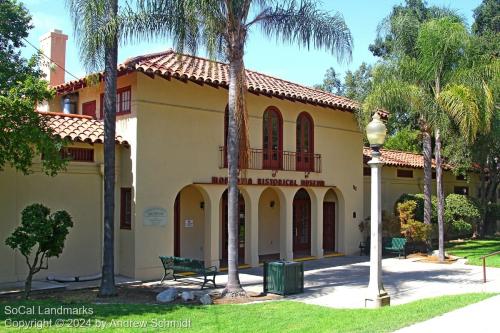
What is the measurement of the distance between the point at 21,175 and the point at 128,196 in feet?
10.1

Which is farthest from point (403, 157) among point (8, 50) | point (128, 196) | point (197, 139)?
point (8, 50)

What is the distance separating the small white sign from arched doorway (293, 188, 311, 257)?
25.1ft

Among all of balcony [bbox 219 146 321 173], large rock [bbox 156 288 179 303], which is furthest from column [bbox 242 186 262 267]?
large rock [bbox 156 288 179 303]

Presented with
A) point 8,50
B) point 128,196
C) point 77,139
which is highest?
point 8,50

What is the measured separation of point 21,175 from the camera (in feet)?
46.1

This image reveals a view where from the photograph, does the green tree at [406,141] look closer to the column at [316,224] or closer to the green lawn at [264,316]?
the column at [316,224]

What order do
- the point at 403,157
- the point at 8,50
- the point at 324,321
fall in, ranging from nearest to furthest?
the point at 324,321, the point at 8,50, the point at 403,157

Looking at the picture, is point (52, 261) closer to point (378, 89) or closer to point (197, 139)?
point (197, 139)

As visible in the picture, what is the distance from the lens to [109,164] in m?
12.6

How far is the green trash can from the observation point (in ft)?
42.4

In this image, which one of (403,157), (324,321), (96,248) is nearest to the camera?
(324,321)

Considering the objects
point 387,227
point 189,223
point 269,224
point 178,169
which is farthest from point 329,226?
point 178,169

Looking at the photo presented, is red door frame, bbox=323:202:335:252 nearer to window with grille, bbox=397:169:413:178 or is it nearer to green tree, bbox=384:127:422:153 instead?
window with grille, bbox=397:169:413:178

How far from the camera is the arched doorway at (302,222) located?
73.0 ft
